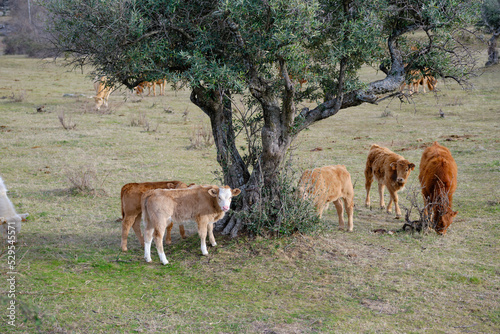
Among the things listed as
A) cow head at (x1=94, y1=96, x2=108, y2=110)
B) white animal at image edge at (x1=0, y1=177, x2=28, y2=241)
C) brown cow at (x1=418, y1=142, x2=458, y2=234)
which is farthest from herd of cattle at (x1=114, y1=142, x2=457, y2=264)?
cow head at (x1=94, y1=96, x2=108, y2=110)

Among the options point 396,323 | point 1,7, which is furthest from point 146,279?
point 1,7

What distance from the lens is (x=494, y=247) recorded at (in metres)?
9.04

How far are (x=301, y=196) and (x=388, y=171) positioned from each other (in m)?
3.63

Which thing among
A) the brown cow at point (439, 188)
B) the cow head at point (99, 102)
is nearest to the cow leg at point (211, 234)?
the brown cow at point (439, 188)

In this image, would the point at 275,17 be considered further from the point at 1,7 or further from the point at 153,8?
the point at 1,7

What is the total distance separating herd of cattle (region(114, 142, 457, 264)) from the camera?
8.00 metres

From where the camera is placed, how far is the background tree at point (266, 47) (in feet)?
24.0

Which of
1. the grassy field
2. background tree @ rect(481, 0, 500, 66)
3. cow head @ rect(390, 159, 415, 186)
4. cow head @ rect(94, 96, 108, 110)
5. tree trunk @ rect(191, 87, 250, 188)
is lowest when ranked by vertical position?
the grassy field

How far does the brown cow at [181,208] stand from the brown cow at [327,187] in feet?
5.32

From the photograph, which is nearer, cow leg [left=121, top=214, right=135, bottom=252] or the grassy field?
the grassy field

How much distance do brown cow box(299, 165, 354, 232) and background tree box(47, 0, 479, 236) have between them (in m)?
0.72

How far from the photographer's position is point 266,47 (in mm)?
7363

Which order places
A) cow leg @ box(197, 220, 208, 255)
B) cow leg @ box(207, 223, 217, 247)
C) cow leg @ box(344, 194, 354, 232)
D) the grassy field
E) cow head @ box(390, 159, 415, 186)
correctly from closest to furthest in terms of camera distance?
the grassy field
cow leg @ box(197, 220, 208, 255)
cow leg @ box(207, 223, 217, 247)
cow leg @ box(344, 194, 354, 232)
cow head @ box(390, 159, 415, 186)

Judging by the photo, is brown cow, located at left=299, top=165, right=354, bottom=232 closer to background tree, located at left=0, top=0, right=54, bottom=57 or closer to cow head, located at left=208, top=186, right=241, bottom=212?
cow head, located at left=208, top=186, right=241, bottom=212
